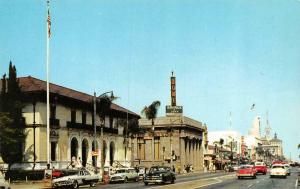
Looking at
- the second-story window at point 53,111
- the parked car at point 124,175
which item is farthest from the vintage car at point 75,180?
the second-story window at point 53,111

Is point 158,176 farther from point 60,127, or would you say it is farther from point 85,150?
point 85,150

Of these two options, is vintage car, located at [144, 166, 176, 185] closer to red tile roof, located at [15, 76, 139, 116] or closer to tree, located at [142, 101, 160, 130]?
red tile roof, located at [15, 76, 139, 116]

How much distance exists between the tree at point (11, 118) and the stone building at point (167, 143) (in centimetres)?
4611

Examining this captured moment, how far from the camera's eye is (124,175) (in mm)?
52562

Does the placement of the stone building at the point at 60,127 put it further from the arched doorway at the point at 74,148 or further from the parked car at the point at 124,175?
the parked car at the point at 124,175

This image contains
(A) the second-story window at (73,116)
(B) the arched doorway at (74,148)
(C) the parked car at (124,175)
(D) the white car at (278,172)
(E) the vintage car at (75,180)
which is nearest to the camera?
(E) the vintage car at (75,180)

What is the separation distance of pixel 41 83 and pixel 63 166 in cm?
1038

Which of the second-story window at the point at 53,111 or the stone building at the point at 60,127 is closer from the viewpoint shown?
the stone building at the point at 60,127

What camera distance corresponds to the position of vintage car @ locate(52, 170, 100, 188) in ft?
131

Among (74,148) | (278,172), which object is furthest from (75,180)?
(74,148)

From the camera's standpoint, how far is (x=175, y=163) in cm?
10075

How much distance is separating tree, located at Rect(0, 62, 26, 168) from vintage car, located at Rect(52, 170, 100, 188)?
13.5 metres

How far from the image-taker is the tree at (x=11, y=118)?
53.4 m

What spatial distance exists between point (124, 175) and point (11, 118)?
44.8 feet
